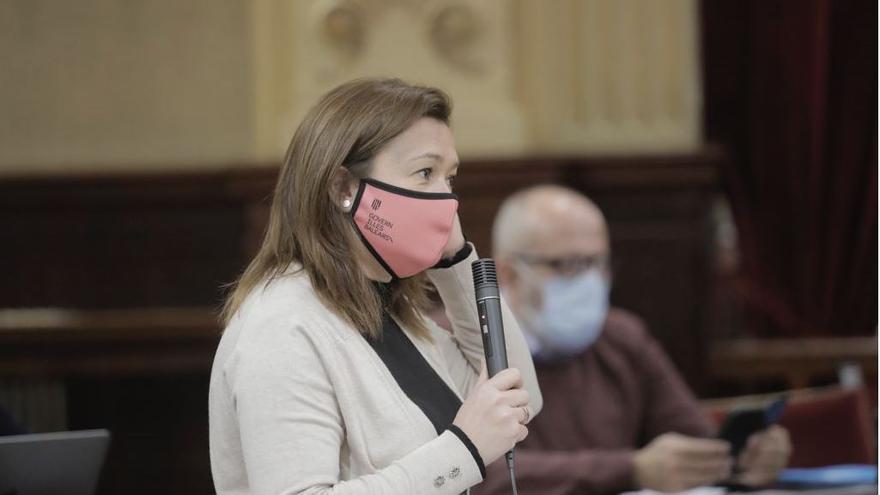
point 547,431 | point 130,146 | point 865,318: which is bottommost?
point 865,318

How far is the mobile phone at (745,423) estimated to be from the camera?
3047 mm

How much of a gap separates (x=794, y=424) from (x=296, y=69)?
240cm

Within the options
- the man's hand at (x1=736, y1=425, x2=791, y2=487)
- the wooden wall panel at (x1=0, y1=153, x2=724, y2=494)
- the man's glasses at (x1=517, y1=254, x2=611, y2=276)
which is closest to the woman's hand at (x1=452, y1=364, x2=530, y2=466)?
the man's hand at (x1=736, y1=425, x2=791, y2=487)

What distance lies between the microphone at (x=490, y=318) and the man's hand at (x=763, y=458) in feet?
4.65

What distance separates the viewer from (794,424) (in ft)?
12.0

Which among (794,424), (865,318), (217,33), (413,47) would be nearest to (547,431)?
(794,424)

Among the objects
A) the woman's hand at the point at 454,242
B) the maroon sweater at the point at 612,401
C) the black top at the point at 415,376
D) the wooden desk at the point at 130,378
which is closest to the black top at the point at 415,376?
the black top at the point at 415,376

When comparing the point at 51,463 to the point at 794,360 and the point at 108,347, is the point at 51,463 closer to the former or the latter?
the point at 108,347

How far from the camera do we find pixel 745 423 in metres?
3.07

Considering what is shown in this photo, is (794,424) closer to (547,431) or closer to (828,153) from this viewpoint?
(547,431)

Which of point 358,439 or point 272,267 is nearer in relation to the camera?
point 358,439

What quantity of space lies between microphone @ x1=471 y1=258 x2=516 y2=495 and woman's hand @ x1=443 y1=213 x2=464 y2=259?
0.23ft

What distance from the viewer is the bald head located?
3.61 m

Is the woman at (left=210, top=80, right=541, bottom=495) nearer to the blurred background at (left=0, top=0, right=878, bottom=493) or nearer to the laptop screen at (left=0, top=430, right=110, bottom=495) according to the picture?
the laptop screen at (left=0, top=430, right=110, bottom=495)
